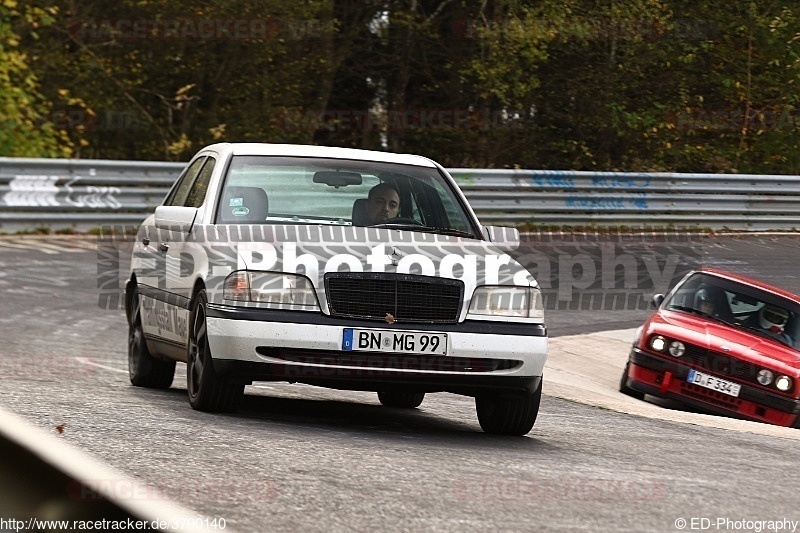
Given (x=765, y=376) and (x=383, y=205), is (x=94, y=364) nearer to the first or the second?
(x=383, y=205)

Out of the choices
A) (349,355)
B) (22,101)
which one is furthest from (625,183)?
(349,355)

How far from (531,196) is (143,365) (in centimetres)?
1462

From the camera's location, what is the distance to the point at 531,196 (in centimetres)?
2361

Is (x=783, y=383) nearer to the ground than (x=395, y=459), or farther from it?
nearer to the ground

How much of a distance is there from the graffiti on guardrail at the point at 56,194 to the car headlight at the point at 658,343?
1018 cm

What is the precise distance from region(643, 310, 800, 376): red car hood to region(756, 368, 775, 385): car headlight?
0.10 m

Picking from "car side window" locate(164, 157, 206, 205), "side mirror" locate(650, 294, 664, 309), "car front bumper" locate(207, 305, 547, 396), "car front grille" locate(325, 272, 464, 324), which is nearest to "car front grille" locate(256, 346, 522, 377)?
"car front bumper" locate(207, 305, 547, 396)

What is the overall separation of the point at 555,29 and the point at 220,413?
1985 centimetres

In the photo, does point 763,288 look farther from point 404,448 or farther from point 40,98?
point 40,98

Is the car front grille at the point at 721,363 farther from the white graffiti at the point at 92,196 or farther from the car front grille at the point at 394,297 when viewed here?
the white graffiti at the point at 92,196

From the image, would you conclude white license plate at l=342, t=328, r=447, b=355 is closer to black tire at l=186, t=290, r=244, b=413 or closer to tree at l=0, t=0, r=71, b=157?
→ black tire at l=186, t=290, r=244, b=413

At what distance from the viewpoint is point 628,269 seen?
2023cm

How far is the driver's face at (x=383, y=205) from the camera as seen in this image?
8.48 meters

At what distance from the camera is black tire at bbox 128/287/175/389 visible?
9.63 meters
